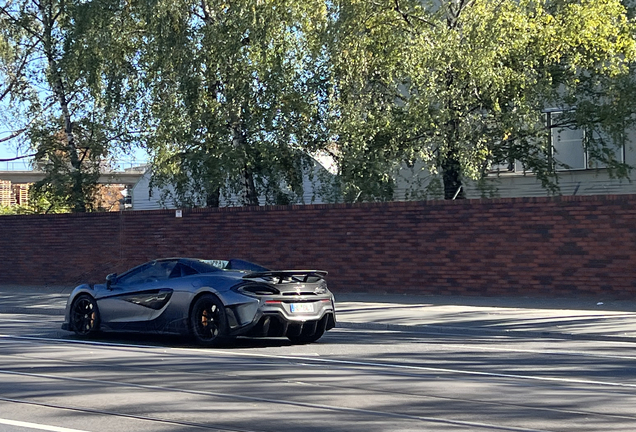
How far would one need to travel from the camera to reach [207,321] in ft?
41.1

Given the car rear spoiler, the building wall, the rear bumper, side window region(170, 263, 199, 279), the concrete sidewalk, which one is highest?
the building wall

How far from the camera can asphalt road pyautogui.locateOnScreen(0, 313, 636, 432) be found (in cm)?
732

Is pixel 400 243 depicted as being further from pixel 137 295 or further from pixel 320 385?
pixel 320 385

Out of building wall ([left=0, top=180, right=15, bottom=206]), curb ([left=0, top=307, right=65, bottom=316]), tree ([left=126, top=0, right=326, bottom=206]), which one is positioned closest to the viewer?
curb ([left=0, top=307, right=65, bottom=316])

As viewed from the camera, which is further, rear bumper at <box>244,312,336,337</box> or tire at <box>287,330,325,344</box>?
tire at <box>287,330,325,344</box>

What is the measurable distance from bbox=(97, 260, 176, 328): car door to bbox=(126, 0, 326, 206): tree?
887 cm

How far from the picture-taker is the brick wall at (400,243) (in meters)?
18.1

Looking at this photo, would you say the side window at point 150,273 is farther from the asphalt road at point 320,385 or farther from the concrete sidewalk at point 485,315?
the concrete sidewalk at point 485,315

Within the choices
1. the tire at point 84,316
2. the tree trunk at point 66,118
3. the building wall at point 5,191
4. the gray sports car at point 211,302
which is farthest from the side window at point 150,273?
the building wall at point 5,191

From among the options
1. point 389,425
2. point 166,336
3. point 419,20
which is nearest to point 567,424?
point 389,425

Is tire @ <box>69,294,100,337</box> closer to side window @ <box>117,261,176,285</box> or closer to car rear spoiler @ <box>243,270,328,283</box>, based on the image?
side window @ <box>117,261,176,285</box>

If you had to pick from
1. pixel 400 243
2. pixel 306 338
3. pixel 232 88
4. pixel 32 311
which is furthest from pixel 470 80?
pixel 32 311

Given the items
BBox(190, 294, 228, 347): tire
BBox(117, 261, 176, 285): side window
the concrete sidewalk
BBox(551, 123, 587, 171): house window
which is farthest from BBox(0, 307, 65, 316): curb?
BBox(551, 123, 587, 171): house window

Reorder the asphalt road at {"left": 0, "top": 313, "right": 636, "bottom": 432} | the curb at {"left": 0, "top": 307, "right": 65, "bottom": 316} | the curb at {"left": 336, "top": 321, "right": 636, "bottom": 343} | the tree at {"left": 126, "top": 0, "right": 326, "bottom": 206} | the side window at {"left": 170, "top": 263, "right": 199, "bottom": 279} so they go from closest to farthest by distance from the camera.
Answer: the asphalt road at {"left": 0, "top": 313, "right": 636, "bottom": 432}
the side window at {"left": 170, "top": 263, "right": 199, "bottom": 279}
the curb at {"left": 336, "top": 321, "right": 636, "bottom": 343}
the curb at {"left": 0, "top": 307, "right": 65, "bottom": 316}
the tree at {"left": 126, "top": 0, "right": 326, "bottom": 206}
